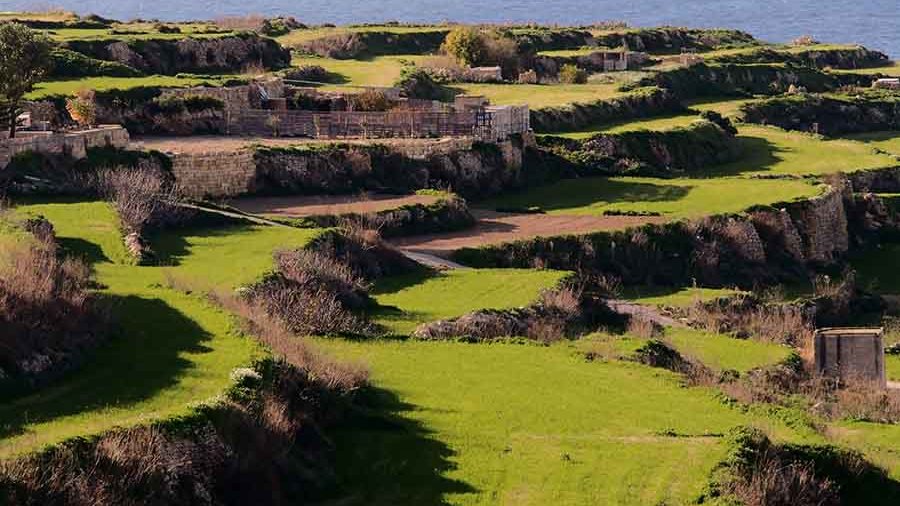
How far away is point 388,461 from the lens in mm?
24766

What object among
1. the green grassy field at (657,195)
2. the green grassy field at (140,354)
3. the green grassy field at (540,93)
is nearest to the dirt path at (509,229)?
the green grassy field at (657,195)

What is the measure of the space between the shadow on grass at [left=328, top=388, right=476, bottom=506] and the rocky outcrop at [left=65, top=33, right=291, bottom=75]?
135 feet

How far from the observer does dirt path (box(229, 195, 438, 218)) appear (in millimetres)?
49125

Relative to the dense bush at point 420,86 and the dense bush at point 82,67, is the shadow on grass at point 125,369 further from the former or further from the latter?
the dense bush at point 420,86

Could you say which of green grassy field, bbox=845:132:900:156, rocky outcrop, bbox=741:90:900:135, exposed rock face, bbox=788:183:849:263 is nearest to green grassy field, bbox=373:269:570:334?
exposed rock face, bbox=788:183:849:263

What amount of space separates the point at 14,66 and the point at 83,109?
5353 mm

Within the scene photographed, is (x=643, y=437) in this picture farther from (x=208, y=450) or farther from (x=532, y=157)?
(x=532, y=157)

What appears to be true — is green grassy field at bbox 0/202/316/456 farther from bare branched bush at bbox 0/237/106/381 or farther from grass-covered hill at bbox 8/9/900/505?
bare branched bush at bbox 0/237/106/381

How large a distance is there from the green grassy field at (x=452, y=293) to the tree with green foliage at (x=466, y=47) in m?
42.0

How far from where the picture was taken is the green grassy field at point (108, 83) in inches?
2242

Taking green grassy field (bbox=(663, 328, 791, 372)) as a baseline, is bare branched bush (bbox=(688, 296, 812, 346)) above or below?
below

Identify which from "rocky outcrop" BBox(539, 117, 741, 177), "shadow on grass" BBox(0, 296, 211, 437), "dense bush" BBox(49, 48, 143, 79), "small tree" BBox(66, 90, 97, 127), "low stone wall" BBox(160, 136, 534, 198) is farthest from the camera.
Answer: "rocky outcrop" BBox(539, 117, 741, 177)

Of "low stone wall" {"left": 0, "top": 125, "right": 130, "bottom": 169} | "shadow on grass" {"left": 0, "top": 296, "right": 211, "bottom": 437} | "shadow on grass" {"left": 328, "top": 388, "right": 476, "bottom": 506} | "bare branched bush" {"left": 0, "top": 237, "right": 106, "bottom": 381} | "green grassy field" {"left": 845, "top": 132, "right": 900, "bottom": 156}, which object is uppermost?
"bare branched bush" {"left": 0, "top": 237, "right": 106, "bottom": 381}

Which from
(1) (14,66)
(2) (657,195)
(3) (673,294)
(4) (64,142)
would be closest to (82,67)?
(1) (14,66)
